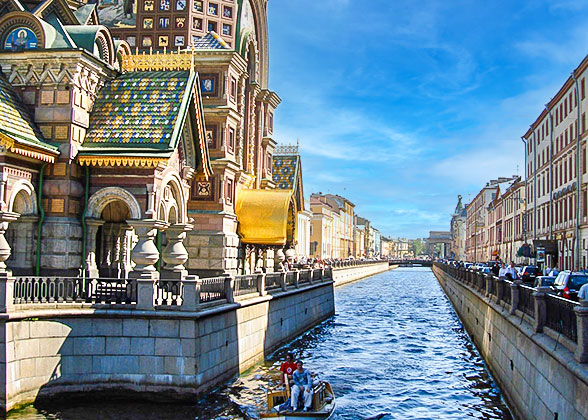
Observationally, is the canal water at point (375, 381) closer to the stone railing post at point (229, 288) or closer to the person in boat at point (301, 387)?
the person in boat at point (301, 387)

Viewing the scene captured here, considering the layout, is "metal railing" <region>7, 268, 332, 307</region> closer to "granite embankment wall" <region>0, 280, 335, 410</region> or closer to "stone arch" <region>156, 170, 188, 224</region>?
"granite embankment wall" <region>0, 280, 335, 410</region>

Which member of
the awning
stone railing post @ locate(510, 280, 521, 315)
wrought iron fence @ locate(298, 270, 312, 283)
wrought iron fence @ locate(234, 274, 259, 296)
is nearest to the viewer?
stone railing post @ locate(510, 280, 521, 315)

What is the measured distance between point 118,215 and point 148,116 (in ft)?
14.3

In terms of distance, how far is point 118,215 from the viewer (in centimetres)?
2411

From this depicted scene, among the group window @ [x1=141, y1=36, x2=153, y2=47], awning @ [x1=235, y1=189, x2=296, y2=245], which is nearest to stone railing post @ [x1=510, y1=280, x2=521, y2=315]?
awning @ [x1=235, y1=189, x2=296, y2=245]

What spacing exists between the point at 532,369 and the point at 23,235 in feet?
50.4

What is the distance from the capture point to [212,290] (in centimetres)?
1989

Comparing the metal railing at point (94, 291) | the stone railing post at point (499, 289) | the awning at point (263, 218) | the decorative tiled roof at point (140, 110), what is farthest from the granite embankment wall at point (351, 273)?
the metal railing at point (94, 291)

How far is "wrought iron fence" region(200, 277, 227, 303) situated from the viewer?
1905cm

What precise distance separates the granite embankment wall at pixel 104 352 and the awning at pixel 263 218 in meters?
14.1

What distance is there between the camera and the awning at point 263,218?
108ft

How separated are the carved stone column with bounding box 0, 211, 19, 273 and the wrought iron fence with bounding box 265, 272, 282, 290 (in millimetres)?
11243

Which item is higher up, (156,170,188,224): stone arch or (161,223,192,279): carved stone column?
(156,170,188,224): stone arch

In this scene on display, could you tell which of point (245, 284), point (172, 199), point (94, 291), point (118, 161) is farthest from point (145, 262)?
point (245, 284)
